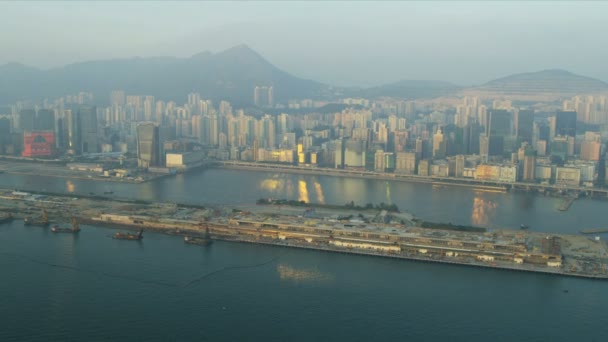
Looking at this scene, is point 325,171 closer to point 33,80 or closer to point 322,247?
point 322,247

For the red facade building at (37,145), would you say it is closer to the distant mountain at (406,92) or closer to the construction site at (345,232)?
the construction site at (345,232)

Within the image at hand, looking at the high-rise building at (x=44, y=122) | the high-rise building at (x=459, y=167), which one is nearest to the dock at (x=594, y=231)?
the high-rise building at (x=459, y=167)

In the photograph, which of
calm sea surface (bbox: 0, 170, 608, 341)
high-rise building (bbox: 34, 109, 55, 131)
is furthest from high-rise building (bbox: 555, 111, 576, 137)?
high-rise building (bbox: 34, 109, 55, 131)

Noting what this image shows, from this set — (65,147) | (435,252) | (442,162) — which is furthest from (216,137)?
(435,252)

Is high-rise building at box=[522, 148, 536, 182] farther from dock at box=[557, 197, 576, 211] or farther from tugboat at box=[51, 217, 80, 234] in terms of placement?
tugboat at box=[51, 217, 80, 234]

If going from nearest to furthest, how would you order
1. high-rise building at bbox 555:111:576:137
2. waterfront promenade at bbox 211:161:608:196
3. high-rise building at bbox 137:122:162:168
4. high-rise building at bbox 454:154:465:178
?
waterfront promenade at bbox 211:161:608:196
high-rise building at bbox 454:154:465:178
high-rise building at bbox 137:122:162:168
high-rise building at bbox 555:111:576:137
